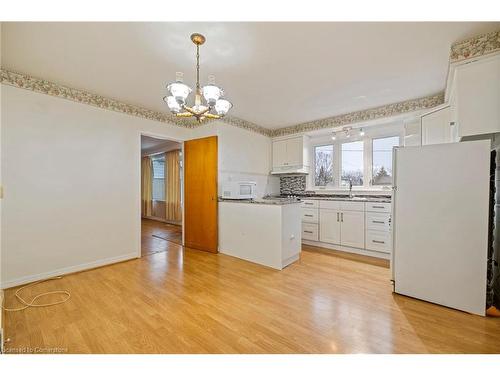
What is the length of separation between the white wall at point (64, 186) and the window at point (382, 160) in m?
4.25

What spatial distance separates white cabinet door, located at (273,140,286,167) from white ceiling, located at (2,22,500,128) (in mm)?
1660

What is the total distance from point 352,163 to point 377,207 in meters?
1.20

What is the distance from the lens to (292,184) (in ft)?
16.2

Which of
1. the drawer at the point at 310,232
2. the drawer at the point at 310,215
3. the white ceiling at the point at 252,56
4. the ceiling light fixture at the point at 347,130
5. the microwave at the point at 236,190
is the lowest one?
the drawer at the point at 310,232

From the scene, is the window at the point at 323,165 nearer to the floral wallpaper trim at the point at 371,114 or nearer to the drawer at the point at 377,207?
the floral wallpaper trim at the point at 371,114

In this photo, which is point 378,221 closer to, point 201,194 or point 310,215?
point 310,215

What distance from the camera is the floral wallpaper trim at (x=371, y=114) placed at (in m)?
2.98

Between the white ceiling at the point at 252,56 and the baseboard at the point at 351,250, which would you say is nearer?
the white ceiling at the point at 252,56

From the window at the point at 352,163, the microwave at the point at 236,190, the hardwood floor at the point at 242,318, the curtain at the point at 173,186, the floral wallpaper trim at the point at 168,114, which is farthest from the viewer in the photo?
the curtain at the point at 173,186

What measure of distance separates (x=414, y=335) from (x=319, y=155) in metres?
3.66

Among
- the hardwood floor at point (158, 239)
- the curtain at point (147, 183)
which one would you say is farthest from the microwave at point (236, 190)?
the curtain at point (147, 183)
